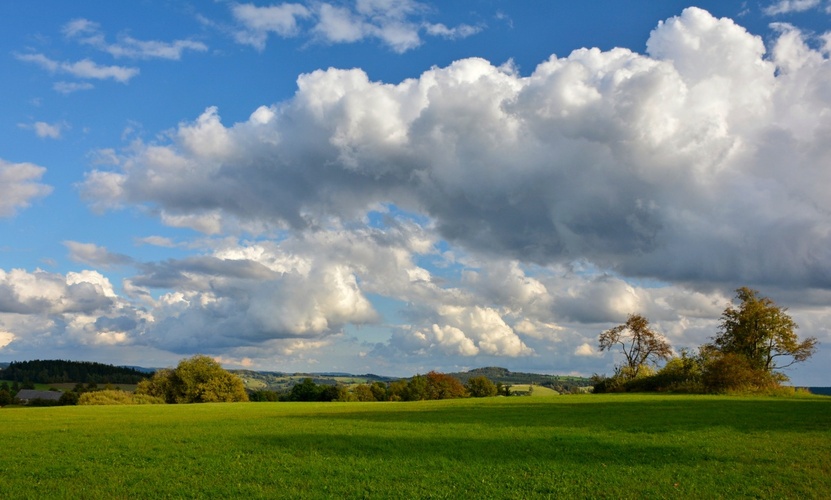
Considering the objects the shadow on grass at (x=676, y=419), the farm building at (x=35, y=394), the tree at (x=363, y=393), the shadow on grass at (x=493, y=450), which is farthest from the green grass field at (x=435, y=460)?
the farm building at (x=35, y=394)

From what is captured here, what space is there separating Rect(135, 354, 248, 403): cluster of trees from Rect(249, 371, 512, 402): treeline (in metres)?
24.5

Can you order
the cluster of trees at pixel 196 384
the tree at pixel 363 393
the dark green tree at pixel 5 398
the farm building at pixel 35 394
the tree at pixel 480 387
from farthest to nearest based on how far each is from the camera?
the farm building at pixel 35 394 < the tree at pixel 480 387 < the tree at pixel 363 393 < the dark green tree at pixel 5 398 < the cluster of trees at pixel 196 384

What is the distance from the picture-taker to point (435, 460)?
2152 cm

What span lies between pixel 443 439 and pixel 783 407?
3096cm

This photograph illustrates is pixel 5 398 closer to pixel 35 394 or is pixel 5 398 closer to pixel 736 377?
pixel 35 394

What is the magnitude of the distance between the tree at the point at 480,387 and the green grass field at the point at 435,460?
101557 mm

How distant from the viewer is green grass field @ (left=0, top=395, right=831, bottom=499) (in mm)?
16969

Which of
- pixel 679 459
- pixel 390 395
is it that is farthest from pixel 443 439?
pixel 390 395

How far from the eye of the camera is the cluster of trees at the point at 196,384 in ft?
334

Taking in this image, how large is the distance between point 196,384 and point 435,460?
298ft

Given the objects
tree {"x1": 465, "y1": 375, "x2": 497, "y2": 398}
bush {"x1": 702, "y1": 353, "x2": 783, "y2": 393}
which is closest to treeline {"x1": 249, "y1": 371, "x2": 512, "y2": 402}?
tree {"x1": 465, "y1": 375, "x2": 497, "y2": 398}

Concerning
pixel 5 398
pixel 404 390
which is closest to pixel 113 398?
pixel 5 398

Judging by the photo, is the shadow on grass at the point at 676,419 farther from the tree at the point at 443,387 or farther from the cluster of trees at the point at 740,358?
the tree at the point at 443,387

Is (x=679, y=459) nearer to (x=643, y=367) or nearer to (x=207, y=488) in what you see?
(x=207, y=488)
